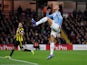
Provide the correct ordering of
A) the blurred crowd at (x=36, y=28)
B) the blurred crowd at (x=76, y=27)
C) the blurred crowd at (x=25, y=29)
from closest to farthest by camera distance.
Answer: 1. the blurred crowd at (x=25, y=29)
2. the blurred crowd at (x=36, y=28)
3. the blurred crowd at (x=76, y=27)

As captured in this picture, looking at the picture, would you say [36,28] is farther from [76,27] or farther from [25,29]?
[76,27]

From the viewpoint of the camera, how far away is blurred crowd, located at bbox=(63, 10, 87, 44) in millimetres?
37391

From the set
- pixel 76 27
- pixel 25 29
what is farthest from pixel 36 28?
pixel 76 27

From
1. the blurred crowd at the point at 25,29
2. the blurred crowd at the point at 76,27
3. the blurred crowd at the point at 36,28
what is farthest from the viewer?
the blurred crowd at the point at 76,27

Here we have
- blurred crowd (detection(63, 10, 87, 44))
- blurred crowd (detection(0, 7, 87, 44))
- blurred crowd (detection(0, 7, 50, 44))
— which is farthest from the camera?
blurred crowd (detection(63, 10, 87, 44))

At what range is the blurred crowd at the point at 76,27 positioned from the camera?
123 feet

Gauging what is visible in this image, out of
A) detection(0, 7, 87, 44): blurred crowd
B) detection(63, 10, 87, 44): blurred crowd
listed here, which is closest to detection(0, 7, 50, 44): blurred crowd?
detection(0, 7, 87, 44): blurred crowd

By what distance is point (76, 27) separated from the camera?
39.7 m

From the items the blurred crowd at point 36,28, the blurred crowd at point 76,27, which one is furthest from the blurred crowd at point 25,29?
the blurred crowd at point 76,27

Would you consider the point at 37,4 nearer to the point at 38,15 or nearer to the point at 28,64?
the point at 38,15

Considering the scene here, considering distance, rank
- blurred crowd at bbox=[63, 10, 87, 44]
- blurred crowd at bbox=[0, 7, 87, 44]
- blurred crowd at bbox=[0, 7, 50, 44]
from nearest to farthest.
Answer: blurred crowd at bbox=[0, 7, 50, 44]
blurred crowd at bbox=[0, 7, 87, 44]
blurred crowd at bbox=[63, 10, 87, 44]

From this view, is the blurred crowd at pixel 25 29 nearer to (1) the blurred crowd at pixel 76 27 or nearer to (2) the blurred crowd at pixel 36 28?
(2) the blurred crowd at pixel 36 28

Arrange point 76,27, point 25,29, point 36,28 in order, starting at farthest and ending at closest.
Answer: point 76,27
point 36,28
point 25,29

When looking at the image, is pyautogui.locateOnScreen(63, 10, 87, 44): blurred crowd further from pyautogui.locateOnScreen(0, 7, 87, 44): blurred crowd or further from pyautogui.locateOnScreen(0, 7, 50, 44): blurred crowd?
pyautogui.locateOnScreen(0, 7, 50, 44): blurred crowd
